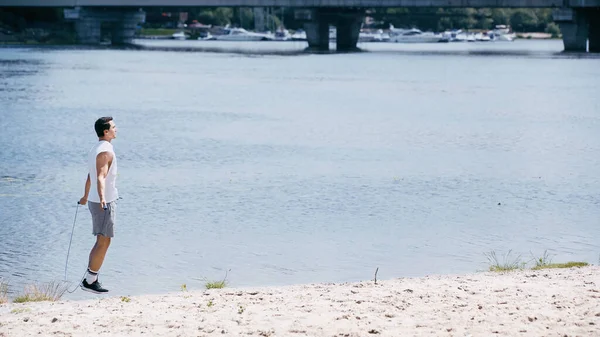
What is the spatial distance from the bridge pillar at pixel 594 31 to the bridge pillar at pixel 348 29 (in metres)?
39.4

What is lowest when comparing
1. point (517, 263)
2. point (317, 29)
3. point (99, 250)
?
point (317, 29)

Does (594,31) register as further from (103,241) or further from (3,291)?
(103,241)

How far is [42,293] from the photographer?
1764 cm

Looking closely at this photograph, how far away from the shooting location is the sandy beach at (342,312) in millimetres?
14125

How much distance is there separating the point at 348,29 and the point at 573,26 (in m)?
44.5

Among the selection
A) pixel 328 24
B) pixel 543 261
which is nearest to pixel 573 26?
pixel 328 24

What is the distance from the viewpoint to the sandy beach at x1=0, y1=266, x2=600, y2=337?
14.1 meters

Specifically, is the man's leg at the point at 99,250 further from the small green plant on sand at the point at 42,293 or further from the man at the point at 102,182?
the small green plant on sand at the point at 42,293

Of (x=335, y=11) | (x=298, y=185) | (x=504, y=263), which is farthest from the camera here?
(x=335, y=11)

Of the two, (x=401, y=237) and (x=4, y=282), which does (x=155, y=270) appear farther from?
(x=401, y=237)

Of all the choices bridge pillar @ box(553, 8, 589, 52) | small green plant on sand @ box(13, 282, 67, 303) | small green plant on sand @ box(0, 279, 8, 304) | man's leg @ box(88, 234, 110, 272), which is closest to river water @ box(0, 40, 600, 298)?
small green plant on sand @ box(13, 282, 67, 303)

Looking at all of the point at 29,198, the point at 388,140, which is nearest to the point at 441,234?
the point at 29,198

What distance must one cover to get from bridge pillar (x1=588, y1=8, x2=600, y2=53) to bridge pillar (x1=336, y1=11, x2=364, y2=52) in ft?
129

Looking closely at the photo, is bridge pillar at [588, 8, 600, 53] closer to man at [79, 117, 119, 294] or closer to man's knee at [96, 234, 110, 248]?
man's knee at [96, 234, 110, 248]
